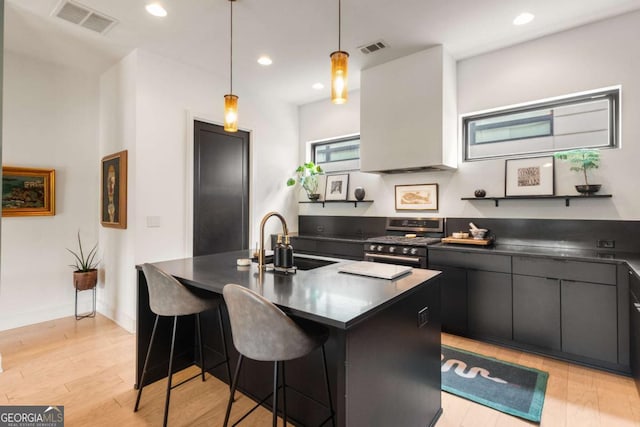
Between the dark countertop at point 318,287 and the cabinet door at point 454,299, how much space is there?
1.38 meters

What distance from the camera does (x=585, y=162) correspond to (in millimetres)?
2875

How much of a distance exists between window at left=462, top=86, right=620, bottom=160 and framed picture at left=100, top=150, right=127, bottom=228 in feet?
12.6

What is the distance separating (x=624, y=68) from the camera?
283cm

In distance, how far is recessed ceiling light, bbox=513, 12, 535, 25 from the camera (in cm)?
279

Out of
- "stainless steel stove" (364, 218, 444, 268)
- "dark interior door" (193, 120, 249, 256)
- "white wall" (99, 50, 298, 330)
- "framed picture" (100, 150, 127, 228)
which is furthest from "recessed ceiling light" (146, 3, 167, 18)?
"stainless steel stove" (364, 218, 444, 268)

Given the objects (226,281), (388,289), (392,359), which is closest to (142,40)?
(226,281)

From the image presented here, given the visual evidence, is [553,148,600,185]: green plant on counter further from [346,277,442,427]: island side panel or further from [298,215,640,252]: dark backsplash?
[346,277,442,427]: island side panel

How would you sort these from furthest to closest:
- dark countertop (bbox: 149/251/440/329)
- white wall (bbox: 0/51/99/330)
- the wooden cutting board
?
1. white wall (bbox: 0/51/99/330)
2. the wooden cutting board
3. dark countertop (bbox: 149/251/440/329)

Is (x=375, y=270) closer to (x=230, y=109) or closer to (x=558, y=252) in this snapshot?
(x=230, y=109)

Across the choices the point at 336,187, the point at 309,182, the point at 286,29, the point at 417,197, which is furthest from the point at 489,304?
the point at 286,29

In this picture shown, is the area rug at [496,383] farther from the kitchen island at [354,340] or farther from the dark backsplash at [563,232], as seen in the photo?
the dark backsplash at [563,232]

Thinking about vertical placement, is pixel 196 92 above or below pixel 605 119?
above

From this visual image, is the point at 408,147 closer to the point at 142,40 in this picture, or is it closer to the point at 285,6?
the point at 285,6

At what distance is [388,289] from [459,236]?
2.26m
